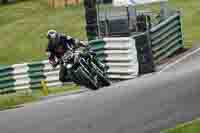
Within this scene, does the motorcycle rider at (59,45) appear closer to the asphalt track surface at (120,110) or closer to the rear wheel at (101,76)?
the rear wheel at (101,76)

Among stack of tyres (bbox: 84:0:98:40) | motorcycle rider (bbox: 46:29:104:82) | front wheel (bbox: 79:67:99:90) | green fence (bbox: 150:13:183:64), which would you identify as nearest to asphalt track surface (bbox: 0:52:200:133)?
front wheel (bbox: 79:67:99:90)

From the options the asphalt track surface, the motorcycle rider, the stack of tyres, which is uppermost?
the stack of tyres

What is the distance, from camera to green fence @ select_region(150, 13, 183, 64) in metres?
18.6

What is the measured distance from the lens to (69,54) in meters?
14.9

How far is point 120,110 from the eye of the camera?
1052 centimetres

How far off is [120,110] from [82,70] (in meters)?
4.41

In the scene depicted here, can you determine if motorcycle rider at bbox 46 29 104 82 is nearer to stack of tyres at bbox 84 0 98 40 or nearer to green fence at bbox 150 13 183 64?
stack of tyres at bbox 84 0 98 40

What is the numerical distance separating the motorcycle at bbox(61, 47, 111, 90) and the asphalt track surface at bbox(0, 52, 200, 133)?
1.06m

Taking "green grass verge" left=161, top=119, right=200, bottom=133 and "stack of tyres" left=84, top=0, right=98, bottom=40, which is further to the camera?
"stack of tyres" left=84, top=0, right=98, bottom=40

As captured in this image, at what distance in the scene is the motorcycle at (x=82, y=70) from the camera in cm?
1477

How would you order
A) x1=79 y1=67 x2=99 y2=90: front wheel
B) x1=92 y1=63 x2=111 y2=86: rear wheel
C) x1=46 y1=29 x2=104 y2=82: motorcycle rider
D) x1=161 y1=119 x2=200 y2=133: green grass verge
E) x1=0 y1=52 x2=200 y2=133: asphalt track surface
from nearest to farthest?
x1=161 y1=119 x2=200 y2=133: green grass verge, x1=0 y1=52 x2=200 y2=133: asphalt track surface, x1=46 y1=29 x2=104 y2=82: motorcycle rider, x1=79 y1=67 x2=99 y2=90: front wheel, x1=92 y1=63 x2=111 y2=86: rear wheel

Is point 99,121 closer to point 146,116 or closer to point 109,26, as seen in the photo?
point 146,116

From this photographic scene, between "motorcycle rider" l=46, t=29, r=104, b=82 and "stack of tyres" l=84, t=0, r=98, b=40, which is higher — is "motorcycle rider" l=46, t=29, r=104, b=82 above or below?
below

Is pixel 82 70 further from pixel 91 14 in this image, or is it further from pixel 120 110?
pixel 120 110
